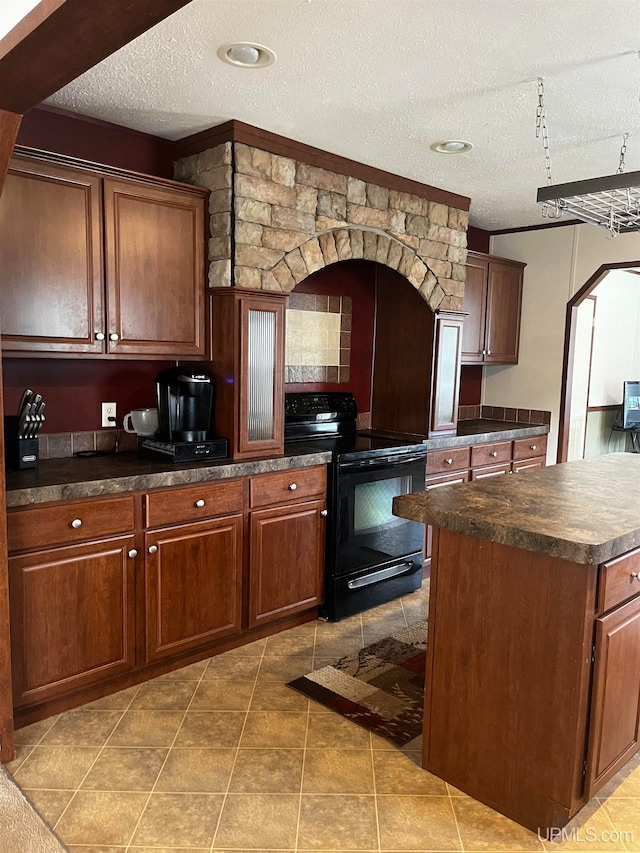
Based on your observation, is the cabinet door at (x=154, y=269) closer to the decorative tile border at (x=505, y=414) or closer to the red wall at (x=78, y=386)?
the red wall at (x=78, y=386)

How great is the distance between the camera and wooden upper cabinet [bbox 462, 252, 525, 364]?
16.0ft

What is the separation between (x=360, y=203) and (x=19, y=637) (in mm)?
2721

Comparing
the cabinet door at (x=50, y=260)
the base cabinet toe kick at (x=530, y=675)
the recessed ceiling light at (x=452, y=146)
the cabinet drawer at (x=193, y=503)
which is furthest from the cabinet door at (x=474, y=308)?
the base cabinet toe kick at (x=530, y=675)

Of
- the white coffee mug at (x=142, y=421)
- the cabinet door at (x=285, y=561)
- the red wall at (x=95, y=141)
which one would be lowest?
the cabinet door at (x=285, y=561)

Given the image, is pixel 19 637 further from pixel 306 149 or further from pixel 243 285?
pixel 306 149

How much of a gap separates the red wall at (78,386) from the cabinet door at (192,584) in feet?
2.49

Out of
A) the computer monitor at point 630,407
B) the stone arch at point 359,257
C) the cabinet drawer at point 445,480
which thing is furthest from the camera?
the computer monitor at point 630,407

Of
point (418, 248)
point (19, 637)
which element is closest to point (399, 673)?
point (19, 637)

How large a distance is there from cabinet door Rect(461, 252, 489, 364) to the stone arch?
536 millimetres

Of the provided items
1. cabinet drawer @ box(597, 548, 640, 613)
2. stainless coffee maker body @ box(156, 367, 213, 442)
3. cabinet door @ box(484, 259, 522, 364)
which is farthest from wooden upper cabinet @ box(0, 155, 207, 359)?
cabinet door @ box(484, 259, 522, 364)

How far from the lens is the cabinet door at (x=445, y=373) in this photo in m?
4.28

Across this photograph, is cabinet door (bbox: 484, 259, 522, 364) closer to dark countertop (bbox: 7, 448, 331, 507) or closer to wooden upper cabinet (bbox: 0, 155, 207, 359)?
dark countertop (bbox: 7, 448, 331, 507)

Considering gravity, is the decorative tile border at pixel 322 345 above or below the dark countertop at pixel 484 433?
above

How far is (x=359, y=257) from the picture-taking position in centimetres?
369
